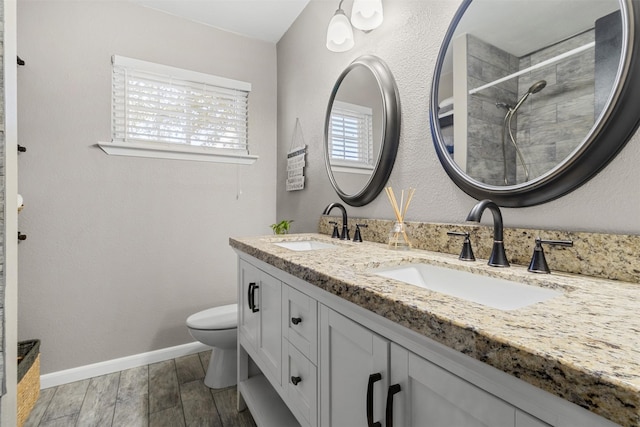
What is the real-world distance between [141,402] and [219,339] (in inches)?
20.5

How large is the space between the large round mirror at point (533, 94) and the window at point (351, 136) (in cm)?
42

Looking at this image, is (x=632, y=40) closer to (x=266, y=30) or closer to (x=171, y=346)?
(x=266, y=30)

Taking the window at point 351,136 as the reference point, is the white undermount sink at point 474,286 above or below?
below

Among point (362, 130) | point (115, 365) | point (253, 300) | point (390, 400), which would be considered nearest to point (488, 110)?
point (362, 130)

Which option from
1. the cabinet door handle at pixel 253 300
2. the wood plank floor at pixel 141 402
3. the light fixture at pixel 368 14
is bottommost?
the wood plank floor at pixel 141 402

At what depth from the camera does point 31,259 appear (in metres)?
1.84

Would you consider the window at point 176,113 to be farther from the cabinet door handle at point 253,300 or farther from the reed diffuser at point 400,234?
the reed diffuser at point 400,234

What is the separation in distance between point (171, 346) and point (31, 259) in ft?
3.32

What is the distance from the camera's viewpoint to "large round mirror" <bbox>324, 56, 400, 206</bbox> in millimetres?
1452

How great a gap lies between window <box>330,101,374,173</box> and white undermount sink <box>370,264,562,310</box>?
71 cm

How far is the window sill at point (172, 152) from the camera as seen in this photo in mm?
2051

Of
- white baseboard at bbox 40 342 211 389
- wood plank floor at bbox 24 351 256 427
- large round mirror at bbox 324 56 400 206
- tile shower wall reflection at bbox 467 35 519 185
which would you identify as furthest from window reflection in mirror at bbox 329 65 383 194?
white baseboard at bbox 40 342 211 389

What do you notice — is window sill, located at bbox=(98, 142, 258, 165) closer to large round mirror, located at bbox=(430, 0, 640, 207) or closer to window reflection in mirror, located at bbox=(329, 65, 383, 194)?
window reflection in mirror, located at bbox=(329, 65, 383, 194)

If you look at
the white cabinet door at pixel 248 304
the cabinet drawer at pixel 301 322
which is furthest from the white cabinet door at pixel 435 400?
the white cabinet door at pixel 248 304
